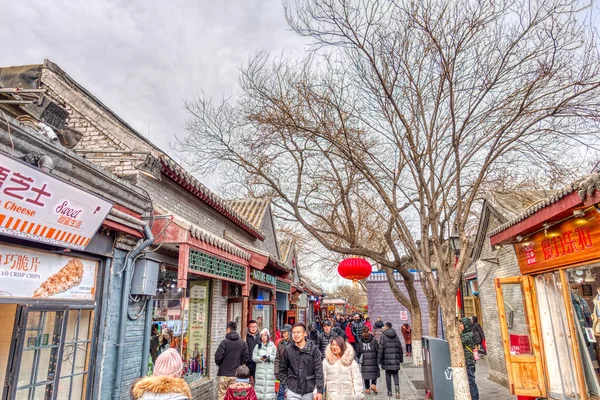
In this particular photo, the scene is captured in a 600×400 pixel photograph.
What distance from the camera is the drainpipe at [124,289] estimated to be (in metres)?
5.19

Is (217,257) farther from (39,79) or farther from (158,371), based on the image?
(39,79)

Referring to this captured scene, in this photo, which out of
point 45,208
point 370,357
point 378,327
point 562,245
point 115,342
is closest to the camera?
point 45,208

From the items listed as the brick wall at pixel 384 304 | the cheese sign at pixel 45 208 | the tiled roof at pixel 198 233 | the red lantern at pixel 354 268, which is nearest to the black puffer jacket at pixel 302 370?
the tiled roof at pixel 198 233

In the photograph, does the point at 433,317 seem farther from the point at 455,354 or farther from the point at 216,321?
the point at 216,321

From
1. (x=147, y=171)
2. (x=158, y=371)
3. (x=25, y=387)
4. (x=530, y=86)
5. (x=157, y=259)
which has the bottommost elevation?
(x=25, y=387)

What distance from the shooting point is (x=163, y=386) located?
2838mm

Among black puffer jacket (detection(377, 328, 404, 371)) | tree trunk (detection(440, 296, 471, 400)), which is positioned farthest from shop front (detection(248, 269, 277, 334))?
tree trunk (detection(440, 296, 471, 400))

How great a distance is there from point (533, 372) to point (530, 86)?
203 inches

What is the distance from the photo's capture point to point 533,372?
7.16m

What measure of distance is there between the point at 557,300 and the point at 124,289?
7176 mm

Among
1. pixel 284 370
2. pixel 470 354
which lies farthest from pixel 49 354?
pixel 470 354

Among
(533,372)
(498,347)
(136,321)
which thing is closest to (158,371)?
(136,321)

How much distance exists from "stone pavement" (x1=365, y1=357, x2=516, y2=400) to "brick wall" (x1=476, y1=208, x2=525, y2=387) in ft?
1.30

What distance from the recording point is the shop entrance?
3988 mm
